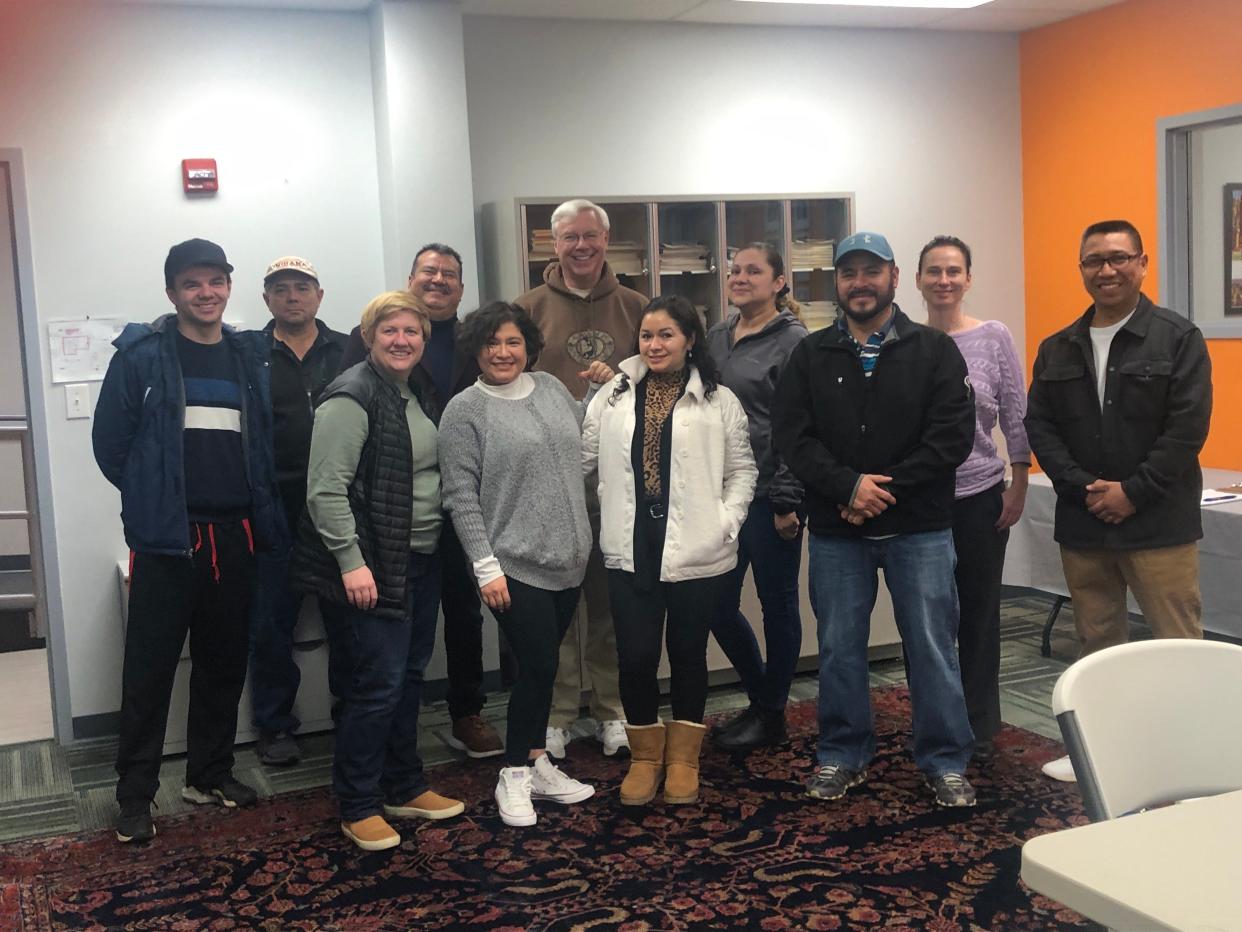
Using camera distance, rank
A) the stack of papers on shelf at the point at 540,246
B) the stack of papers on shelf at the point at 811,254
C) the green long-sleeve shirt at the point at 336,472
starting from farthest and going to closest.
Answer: the stack of papers on shelf at the point at 811,254, the stack of papers on shelf at the point at 540,246, the green long-sleeve shirt at the point at 336,472

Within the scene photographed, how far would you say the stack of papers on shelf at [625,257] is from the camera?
16.3 ft

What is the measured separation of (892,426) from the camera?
3107 mm

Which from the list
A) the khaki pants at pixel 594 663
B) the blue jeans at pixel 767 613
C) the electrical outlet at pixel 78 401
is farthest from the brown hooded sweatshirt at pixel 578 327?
the electrical outlet at pixel 78 401

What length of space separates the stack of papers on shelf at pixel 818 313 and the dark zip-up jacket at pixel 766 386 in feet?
5.61

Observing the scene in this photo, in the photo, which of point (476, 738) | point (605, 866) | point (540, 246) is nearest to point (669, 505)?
point (605, 866)

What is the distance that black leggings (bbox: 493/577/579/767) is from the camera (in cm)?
314

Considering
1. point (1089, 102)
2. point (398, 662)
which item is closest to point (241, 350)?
point (398, 662)

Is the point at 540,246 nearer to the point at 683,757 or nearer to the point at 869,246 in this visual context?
the point at 869,246

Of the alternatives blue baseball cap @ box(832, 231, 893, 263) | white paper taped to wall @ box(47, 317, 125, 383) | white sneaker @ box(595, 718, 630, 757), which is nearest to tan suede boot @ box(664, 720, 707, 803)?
white sneaker @ box(595, 718, 630, 757)

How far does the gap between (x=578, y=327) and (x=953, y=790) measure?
1.74 meters

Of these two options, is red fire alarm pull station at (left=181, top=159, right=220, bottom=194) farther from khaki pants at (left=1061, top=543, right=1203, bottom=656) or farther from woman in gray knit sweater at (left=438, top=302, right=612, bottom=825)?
khaki pants at (left=1061, top=543, right=1203, bottom=656)

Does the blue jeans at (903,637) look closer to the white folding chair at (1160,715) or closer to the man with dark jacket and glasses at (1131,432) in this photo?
the man with dark jacket and glasses at (1131,432)

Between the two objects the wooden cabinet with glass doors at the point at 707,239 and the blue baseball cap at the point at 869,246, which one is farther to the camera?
the wooden cabinet with glass doors at the point at 707,239

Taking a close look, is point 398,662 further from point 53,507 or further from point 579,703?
point 53,507
